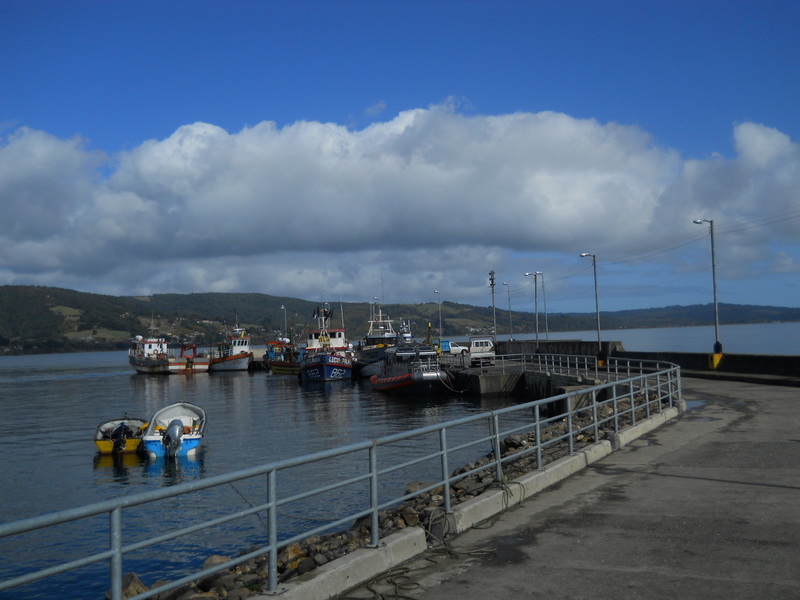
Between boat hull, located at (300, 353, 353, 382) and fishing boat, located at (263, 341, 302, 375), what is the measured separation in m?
15.3

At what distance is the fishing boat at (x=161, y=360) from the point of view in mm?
94625

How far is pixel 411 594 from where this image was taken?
Answer: 6.11m

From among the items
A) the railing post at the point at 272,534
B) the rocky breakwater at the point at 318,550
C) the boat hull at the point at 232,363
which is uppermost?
the railing post at the point at 272,534

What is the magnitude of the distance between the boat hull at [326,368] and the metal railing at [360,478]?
31450 mm

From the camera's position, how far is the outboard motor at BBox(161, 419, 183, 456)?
26.3 meters

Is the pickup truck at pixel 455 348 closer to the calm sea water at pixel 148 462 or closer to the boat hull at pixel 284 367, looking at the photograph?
the boat hull at pixel 284 367

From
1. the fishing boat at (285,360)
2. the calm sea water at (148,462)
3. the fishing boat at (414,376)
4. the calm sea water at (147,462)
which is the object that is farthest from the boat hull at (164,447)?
the fishing boat at (285,360)

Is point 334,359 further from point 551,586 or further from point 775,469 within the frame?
point 551,586

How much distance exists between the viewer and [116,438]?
27188mm

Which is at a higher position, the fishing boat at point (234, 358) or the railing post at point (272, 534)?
the railing post at point (272, 534)

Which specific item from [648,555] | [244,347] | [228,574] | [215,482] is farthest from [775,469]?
[244,347]

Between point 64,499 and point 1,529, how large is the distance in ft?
59.6

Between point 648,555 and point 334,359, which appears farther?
point 334,359

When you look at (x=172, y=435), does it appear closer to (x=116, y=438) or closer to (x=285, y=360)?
(x=116, y=438)
